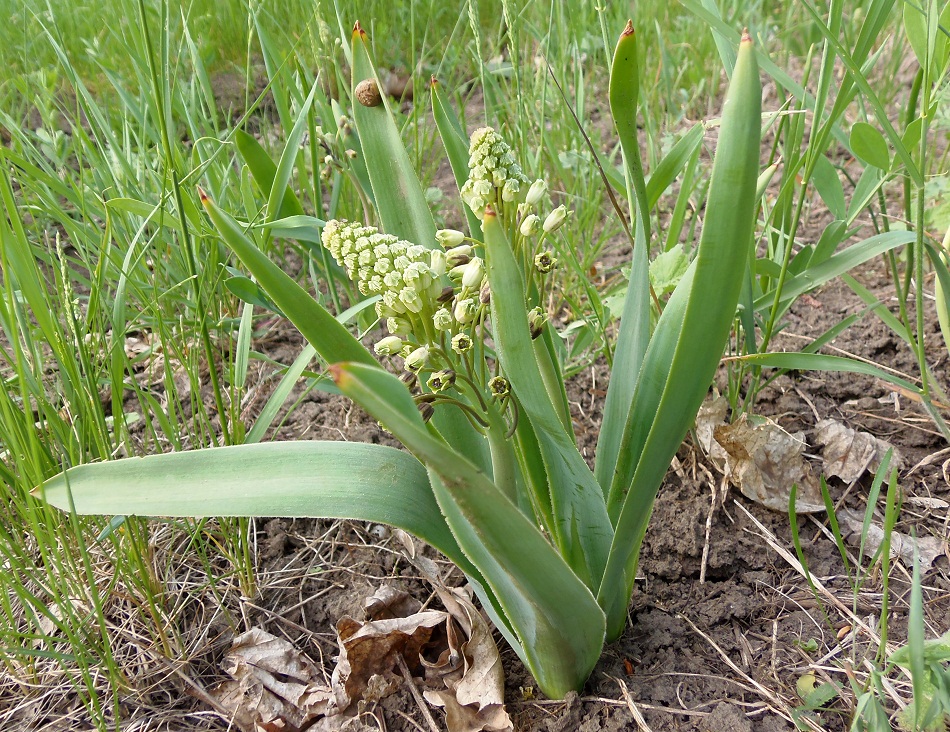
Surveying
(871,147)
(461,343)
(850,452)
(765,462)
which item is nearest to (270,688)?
(461,343)

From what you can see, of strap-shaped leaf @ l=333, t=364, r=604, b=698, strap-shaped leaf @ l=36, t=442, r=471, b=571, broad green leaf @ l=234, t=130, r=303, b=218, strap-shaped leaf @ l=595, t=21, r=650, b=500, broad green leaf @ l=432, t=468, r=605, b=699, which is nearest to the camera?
strap-shaped leaf @ l=333, t=364, r=604, b=698

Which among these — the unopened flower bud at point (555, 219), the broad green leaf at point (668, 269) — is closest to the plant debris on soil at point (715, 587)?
the broad green leaf at point (668, 269)

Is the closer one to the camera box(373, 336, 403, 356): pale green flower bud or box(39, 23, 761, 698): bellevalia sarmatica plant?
box(39, 23, 761, 698): bellevalia sarmatica plant

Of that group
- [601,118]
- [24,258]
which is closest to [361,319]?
[24,258]

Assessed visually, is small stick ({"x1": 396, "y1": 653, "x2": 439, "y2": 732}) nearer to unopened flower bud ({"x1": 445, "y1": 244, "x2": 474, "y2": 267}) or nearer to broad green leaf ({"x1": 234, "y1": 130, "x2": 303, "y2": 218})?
unopened flower bud ({"x1": 445, "y1": 244, "x2": 474, "y2": 267})

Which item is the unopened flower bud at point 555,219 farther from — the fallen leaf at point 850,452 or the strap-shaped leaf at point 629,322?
the fallen leaf at point 850,452

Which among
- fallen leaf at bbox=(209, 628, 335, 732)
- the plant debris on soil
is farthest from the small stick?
fallen leaf at bbox=(209, 628, 335, 732)

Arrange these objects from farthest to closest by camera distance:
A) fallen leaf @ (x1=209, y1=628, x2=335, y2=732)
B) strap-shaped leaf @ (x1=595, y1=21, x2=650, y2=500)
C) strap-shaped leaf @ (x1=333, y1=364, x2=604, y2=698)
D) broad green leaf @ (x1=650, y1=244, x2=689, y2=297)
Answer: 1. broad green leaf @ (x1=650, y1=244, x2=689, y2=297)
2. fallen leaf @ (x1=209, y1=628, x2=335, y2=732)
3. strap-shaped leaf @ (x1=595, y1=21, x2=650, y2=500)
4. strap-shaped leaf @ (x1=333, y1=364, x2=604, y2=698)

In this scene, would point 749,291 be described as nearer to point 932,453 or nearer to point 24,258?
point 932,453

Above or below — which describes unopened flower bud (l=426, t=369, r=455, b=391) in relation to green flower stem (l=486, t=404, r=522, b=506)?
above
